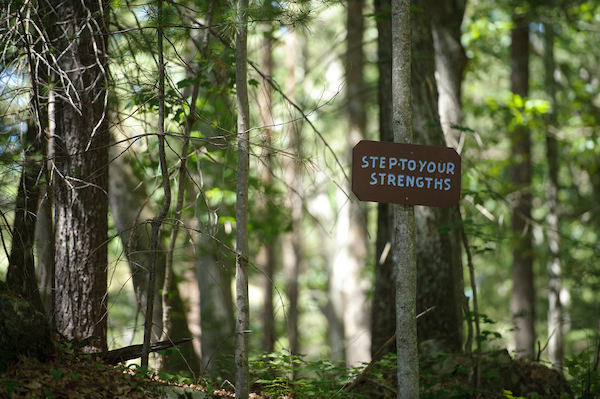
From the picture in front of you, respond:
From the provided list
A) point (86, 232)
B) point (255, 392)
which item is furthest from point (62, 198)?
point (255, 392)

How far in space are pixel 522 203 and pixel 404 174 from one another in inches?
286

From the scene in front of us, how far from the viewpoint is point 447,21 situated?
684 centimetres

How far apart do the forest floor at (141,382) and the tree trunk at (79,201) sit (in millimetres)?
573

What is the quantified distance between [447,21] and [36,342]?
6.33m

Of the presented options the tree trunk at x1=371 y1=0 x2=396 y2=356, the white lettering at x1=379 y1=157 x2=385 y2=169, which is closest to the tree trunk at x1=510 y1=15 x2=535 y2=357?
the tree trunk at x1=371 y1=0 x2=396 y2=356

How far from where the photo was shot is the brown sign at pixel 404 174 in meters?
3.24

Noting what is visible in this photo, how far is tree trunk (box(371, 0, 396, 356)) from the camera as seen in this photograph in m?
5.80

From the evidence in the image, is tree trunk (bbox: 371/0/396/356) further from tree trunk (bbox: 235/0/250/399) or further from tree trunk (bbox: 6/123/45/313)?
tree trunk (bbox: 6/123/45/313)

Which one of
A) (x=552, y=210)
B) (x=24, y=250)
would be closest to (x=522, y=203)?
(x=552, y=210)

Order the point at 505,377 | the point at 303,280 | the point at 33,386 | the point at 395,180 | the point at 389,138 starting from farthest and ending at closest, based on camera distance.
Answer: the point at 303,280
the point at 389,138
the point at 505,377
the point at 395,180
the point at 33,386

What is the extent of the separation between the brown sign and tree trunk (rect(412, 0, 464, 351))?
5.76 feet

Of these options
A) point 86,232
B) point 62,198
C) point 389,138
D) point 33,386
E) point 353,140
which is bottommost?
point 33,386

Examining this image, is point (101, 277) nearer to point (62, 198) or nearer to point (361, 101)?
point (62, 198)

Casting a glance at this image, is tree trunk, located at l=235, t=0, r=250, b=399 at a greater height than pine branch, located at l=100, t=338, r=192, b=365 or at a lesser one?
greater
